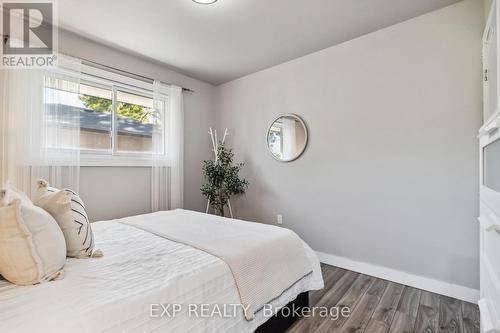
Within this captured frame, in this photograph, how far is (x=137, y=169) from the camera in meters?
3.13

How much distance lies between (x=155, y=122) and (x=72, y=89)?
3.21 feet

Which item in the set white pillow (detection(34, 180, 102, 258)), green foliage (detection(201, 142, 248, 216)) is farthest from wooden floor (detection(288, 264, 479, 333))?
green foliage (detection(201, 142, 248, 216))

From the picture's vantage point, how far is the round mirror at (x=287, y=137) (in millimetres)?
3125

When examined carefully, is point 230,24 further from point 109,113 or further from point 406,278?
point 406,278

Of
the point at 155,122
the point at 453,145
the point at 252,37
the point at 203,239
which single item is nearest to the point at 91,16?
the point at 155,122

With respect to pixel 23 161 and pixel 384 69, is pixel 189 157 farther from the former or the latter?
pixel 384 69

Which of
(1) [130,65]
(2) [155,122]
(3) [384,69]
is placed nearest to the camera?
(3) [384,69]

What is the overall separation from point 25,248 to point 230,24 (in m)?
2.36

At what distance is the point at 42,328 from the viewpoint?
77 centimetres

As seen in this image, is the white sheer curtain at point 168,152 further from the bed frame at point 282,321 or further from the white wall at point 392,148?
the bed frame at point 282,321

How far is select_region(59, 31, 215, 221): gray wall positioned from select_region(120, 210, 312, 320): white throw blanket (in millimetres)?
903

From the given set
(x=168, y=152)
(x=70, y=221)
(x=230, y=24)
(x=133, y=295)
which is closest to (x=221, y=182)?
(x=168, y=152)

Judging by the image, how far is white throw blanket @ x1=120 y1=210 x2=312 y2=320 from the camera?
1353mm

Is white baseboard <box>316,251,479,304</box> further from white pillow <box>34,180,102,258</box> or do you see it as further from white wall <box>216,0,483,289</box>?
white pillow <box>34,180,102,258</box>
